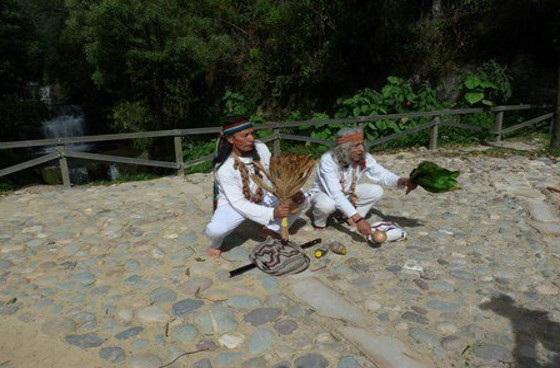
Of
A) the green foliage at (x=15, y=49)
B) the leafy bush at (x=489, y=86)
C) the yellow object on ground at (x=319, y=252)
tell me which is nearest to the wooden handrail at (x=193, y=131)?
the leafy bush at (x=489, y=86)

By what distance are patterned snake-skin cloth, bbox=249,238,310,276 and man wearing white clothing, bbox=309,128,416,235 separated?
66 centimetres

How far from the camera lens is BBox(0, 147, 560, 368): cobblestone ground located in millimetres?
2771

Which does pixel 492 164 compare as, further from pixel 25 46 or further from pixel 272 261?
pixel 25 46

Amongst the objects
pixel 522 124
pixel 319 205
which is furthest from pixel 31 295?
pixel 522 124

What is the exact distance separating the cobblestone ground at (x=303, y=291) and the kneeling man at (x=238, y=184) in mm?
376

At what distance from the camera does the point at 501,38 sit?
1224cm

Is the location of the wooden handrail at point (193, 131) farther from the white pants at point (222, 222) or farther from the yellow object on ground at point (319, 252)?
the yellow object on ground at point (319, 252)

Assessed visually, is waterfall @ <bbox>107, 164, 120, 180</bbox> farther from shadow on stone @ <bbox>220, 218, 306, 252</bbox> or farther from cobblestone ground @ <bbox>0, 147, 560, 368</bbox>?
shadow on stone @ <bbox>220, 218, 306, 252</bbox>

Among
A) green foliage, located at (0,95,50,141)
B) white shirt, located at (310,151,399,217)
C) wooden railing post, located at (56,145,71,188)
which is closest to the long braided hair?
white shirt, located at (310,151,399,217)

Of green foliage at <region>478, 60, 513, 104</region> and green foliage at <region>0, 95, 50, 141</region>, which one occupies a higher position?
green foliage at <region>478, 60, 513, 104</region>

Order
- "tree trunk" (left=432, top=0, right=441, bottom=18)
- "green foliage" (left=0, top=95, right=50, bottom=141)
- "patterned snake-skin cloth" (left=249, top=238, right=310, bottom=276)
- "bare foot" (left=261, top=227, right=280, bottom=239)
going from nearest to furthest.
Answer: "patterned snake-skin cloth" (left=249, top=238, right=310, bottom=276) → "bare foot" (left=261, top=227, right=280, bottom=239) → "tree trunk" (left=432, top=0, right=441, bottom=18) → "green foliage" (left=0, top=95, right=50, bottom=141)

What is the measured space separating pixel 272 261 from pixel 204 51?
1062cm

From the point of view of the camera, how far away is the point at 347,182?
4.63m

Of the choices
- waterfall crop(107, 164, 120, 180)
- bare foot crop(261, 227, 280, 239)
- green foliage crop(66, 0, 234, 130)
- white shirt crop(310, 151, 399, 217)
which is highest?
green foliage crop(66, 0, 234, 130)
